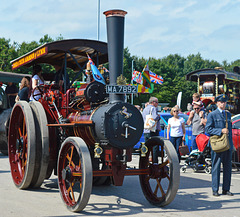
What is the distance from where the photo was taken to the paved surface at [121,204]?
16.9 ft

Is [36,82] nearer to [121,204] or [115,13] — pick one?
[115,13]

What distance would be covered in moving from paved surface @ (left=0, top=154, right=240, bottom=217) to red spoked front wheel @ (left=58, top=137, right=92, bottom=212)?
0.56 ft

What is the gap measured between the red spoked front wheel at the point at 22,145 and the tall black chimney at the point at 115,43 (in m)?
1.65

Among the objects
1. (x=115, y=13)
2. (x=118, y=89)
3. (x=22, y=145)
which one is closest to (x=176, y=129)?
(x=22, y=145)

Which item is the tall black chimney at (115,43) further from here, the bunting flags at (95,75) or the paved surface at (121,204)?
Answer: the paved surface at (121,204)

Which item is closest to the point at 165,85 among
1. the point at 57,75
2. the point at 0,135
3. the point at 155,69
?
the point at 155,69

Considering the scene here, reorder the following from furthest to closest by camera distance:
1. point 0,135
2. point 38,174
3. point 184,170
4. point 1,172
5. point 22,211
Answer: point 0,135, point 184,170, point 1,172, point 38,174, point 22,211

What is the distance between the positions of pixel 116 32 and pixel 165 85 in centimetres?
5341

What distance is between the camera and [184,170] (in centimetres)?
938

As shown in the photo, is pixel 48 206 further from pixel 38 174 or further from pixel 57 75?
pixel 57 75

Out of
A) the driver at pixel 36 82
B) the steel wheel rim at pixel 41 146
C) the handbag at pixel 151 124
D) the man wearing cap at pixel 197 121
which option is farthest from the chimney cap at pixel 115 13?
the man wearing cap at pixel 197 121

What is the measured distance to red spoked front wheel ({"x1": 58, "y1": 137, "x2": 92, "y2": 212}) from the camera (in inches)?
190

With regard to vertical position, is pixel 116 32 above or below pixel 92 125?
above

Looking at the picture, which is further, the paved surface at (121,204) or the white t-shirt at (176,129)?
the white t-shirt at (176,129)
